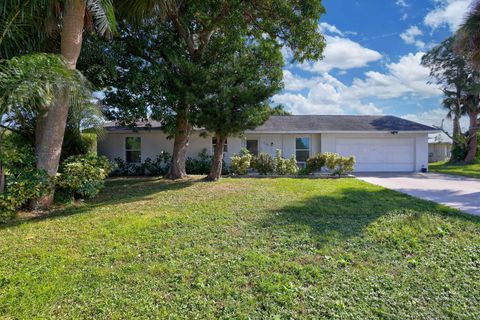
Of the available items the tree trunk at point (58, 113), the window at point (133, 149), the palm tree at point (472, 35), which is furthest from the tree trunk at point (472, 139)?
the tree trunk at point (58, 113)

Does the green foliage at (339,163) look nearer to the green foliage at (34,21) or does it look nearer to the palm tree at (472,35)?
the palm tree at (472,35)

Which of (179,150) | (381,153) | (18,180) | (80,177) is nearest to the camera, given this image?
(18,180)

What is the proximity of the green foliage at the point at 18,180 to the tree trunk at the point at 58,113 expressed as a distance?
0.91 feet

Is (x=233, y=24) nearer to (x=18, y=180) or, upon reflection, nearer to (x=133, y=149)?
(x=18, y=180)

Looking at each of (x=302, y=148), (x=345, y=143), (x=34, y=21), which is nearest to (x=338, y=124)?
(x=345, y=143)

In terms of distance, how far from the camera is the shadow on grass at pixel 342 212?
561cm

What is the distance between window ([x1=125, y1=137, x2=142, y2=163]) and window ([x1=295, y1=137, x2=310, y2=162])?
10.2 meters

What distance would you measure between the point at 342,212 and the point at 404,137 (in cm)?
1435

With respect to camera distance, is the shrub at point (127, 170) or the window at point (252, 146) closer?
the shrub at point (127, 170)

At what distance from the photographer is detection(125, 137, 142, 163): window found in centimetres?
1742

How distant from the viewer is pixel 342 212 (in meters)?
6.95

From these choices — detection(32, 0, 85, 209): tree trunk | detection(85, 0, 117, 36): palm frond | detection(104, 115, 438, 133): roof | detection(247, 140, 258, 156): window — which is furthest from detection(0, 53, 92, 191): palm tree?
detection(247, 140, 258, 156): window

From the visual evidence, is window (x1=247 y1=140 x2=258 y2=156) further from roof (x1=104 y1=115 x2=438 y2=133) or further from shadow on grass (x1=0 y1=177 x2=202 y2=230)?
shadow on grass (x1=0 y1=177 x2=202 y2=230)

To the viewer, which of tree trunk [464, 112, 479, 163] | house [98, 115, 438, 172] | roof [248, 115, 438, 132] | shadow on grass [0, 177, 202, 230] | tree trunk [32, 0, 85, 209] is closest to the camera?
shadow on grass [0, 177, 202, 230]
